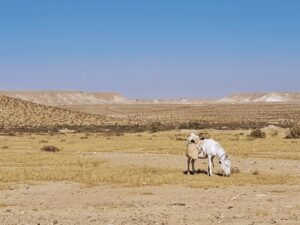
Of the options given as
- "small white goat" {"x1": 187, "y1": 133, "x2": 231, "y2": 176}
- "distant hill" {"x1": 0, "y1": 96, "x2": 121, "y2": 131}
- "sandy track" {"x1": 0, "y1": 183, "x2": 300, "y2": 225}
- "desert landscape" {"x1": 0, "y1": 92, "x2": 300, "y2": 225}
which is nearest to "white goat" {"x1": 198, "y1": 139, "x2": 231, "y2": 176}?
"small white goat" {"x1": 187, "y1": 133, "x2": 231, "y2": 176}

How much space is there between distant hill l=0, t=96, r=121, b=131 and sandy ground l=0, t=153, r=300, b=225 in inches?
2925

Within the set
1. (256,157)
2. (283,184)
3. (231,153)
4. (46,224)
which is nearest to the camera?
(46,224)

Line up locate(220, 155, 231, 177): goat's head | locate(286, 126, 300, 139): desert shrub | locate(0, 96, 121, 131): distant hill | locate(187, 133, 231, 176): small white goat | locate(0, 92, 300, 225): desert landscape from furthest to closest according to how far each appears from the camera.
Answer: locate(0, 96, 121, 131): distant hill < locate(286, 126, 300, 139): desert shrub < locate(187, 133, 231, 176): small white goat < locate(220, 155, 231, 177): goat's head < locate(0, 92, 300, 225): desert landscape

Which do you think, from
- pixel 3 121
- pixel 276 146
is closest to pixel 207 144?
pixel 276 146

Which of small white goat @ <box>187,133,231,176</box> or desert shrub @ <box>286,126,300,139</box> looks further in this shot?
desert shrub @ <box>286,126,300,139</box>

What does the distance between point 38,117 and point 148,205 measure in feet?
297

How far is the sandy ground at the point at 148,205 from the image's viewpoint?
15.9m

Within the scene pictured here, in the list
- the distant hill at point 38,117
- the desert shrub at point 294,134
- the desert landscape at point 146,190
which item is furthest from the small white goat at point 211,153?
the distant hill at point 38,117

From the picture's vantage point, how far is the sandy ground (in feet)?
52.1

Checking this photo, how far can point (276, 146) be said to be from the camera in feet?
148

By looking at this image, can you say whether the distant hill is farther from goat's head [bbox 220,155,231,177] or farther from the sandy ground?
the sandy ground

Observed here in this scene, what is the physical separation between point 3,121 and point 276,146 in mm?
62006

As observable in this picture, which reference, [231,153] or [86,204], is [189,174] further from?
[231,153]

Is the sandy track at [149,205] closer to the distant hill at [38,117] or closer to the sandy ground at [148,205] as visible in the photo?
the sandy ground at [148,205]
